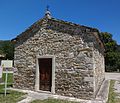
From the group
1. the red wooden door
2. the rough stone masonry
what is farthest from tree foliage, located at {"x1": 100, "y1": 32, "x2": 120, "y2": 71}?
the red wooden door

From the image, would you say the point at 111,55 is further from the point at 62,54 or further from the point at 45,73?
the point at 62,54

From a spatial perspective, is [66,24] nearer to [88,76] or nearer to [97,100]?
[88,76]

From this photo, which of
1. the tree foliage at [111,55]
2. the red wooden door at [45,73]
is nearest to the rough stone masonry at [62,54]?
the red wooden door at [45,73]

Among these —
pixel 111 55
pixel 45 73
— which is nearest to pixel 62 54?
pixel 45 73

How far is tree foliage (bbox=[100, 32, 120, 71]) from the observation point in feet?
127

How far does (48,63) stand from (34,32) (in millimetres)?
2304

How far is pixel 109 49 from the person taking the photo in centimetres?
4006

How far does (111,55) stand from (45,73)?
28796 mm

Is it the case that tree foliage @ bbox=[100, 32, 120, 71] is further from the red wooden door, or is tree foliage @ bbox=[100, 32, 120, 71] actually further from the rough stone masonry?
the red wooden door

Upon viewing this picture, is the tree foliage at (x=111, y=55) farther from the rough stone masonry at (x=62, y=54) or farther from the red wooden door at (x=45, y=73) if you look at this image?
the red wooden door at (x=45, y=73)

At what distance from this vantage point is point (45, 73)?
12086 mm

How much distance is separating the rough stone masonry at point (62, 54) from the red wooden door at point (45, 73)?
33 cm

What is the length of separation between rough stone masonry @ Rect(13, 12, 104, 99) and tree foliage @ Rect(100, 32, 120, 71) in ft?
92.1

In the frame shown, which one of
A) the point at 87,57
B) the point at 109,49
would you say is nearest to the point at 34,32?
the point at 87,57
